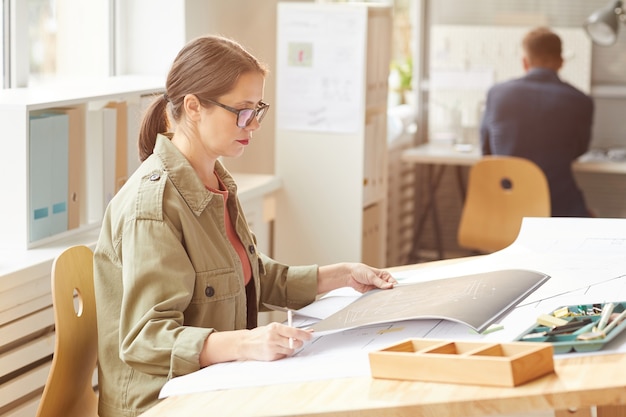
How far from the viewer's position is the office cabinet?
12.4ft

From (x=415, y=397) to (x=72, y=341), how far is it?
83 cm

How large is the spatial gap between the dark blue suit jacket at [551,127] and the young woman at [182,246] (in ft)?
9.06

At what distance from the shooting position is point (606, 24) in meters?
4.77

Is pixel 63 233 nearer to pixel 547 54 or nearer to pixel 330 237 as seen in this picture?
pixel 330 237

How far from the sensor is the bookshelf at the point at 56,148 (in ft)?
7.92

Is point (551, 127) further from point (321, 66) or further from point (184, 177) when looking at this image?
point (184, 177)

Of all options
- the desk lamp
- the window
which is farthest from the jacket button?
the desk lamp

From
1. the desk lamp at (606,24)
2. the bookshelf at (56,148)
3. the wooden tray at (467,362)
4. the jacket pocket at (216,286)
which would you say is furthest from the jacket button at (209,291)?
the desk lamp at (606,24)

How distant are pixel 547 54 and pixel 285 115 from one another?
140cm

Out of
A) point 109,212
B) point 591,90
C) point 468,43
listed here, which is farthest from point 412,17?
point 109,212

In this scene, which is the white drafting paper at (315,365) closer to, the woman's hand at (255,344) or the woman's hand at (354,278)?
the woman's hand at (255,344)

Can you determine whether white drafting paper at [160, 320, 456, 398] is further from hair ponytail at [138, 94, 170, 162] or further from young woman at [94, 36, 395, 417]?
hair ponytail at [138, 94, 170, 162]

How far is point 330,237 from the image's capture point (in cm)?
392

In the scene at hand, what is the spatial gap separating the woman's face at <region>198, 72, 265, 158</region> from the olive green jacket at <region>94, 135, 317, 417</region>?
0.07 m
